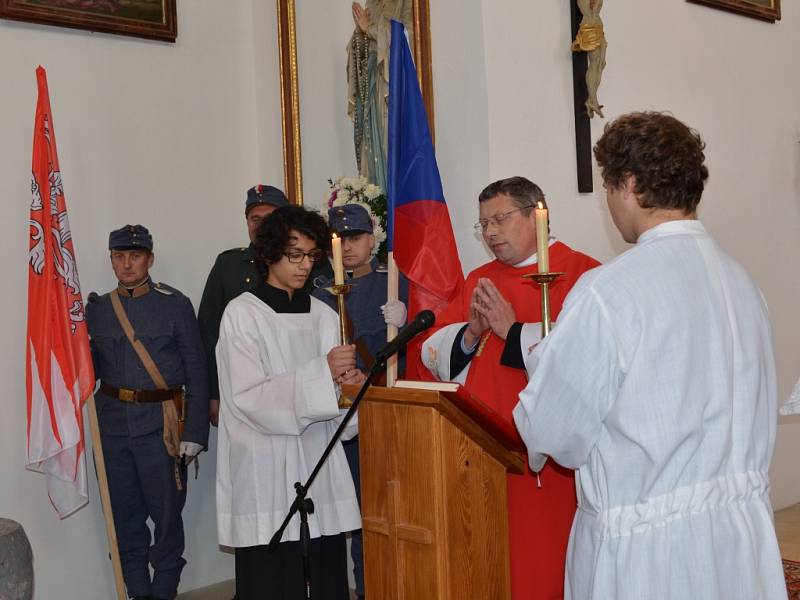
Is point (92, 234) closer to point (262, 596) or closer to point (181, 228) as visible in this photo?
point (181, 228)

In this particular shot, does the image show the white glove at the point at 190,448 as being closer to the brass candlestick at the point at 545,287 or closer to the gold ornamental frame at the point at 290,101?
the gold ornamental frame at the point at 290,101

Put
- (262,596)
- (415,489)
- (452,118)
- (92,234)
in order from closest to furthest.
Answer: (415,489) < (262,596) < (452,118) < (92,234)

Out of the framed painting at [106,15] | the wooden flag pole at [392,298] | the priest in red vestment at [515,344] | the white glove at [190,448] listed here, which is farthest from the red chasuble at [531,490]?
the framed painting at [106,15]

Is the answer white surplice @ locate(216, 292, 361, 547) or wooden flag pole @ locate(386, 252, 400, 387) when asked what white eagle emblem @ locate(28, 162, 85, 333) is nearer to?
white surplice @ locate(216, 292, 361, 547)

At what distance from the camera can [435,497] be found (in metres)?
2.49

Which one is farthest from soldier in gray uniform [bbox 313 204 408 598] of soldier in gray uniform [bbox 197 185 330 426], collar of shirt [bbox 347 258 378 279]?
soldier in gray uniform [bbox 197 185 330 426]

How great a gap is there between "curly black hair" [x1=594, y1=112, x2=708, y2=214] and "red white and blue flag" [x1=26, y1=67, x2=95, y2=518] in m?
3.28

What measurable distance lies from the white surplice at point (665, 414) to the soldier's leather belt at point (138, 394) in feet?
11.1

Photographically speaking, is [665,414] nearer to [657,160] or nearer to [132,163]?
[657,160]

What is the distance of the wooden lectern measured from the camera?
98.2 inches

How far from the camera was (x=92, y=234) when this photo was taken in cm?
559

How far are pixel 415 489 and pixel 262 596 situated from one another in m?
1.33

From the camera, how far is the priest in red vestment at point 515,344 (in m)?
3.11

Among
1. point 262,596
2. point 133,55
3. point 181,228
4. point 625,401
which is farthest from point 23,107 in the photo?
point 625,401
